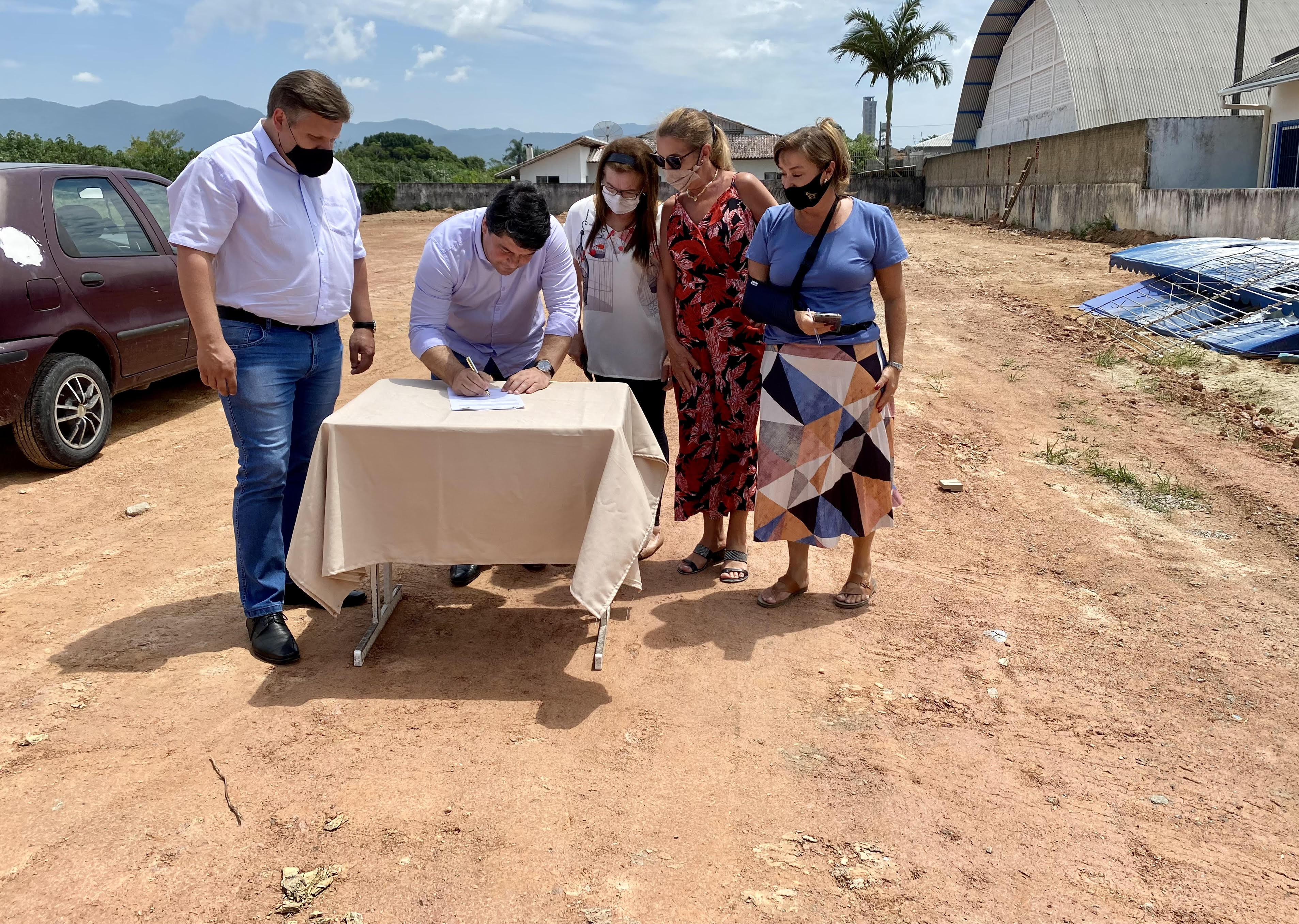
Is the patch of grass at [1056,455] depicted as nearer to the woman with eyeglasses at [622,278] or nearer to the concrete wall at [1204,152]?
the woman with eyeglasses at [622,278]

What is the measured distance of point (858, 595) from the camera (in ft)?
13.2

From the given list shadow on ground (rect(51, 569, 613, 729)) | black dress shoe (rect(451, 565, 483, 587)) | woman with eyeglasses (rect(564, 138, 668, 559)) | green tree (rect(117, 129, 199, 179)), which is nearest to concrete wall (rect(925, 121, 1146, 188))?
woman with eyeglasses (rect(564, 138, 668, 559))

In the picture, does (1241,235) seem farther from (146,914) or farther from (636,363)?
(146,914)

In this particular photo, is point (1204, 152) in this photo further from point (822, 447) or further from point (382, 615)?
point (382, 615)

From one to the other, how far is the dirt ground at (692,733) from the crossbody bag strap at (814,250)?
4.52 feet

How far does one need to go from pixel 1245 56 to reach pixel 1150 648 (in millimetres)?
32694

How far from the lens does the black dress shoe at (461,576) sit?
4.16m

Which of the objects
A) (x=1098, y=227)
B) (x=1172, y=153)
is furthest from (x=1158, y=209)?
(x=1172, y=153)

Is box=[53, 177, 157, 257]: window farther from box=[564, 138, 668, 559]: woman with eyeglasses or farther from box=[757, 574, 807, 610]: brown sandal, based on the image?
box=[757, 574, 807, 610]: brown sandal

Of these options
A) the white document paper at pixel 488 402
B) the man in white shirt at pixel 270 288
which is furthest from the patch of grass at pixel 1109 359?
the man in white shirt at pixel 270 288

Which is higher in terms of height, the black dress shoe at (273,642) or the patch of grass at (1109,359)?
the patch of grass at (1109,359)

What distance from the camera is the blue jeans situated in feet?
10.8

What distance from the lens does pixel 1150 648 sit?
3646 millimetres

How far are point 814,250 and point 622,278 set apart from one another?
0.88m
